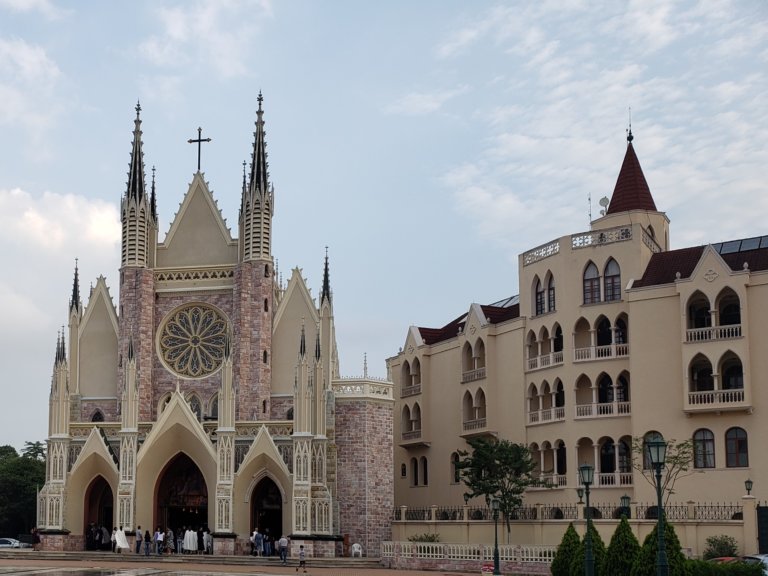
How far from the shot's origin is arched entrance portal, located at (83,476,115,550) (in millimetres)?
46438

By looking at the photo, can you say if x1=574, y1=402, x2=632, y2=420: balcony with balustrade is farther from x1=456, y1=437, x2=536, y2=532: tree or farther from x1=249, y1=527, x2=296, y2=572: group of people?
x1=249, y1=527, x2=296, y2=572: group of people

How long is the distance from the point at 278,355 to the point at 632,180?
54.6 ft

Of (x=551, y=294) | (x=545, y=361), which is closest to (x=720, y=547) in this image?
(x=545, y=361)

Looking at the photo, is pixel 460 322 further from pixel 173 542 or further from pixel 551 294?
pixel 173 542

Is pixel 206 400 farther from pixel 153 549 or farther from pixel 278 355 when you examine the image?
pixel 153 549

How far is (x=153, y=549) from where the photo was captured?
44750mm

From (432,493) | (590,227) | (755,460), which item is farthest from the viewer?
(432,493)

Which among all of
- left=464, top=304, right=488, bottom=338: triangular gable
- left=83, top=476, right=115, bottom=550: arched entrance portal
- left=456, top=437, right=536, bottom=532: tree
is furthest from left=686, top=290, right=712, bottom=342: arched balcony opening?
left=83, top=476, right=115, bottom=550: arched entrance portal

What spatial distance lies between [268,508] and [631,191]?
1991 centimetres

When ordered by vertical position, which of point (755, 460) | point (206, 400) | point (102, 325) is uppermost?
point (102, 325)

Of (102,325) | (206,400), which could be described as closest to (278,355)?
(206,400)

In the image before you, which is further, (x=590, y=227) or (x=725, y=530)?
(x=590, y=227)

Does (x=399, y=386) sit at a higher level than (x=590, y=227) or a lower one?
lower

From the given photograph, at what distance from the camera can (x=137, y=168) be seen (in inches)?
2005
